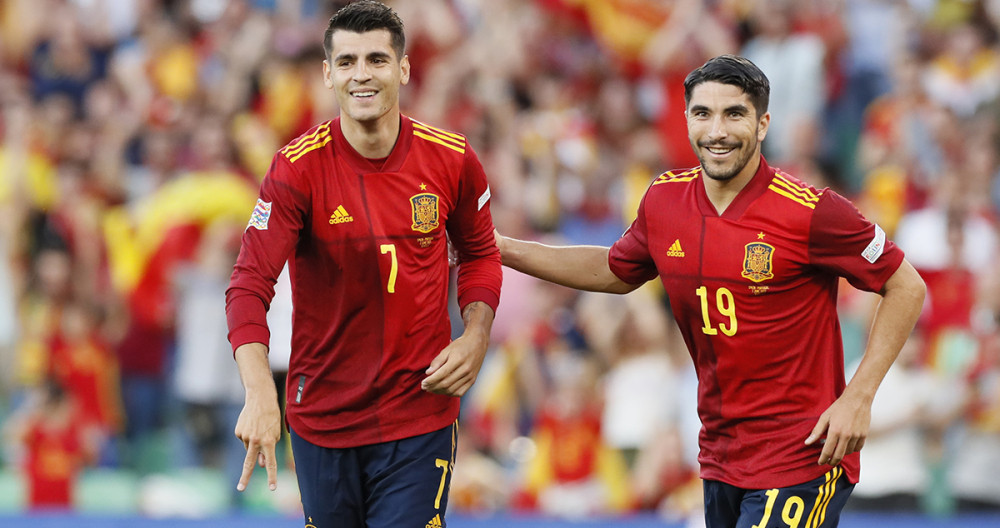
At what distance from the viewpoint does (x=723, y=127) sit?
4.80m

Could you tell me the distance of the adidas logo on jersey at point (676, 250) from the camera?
5.02 meters

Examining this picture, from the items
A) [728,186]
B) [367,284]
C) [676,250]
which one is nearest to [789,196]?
[728,186]

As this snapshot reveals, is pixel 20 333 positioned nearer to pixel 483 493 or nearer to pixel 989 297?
pixel 483 493

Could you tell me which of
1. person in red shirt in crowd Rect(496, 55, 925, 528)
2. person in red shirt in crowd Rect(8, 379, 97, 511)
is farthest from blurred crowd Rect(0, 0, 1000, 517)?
person in red shirt in crowd Rect(496, 55, 925, 528)

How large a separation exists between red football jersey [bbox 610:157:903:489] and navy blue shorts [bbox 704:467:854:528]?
4cm

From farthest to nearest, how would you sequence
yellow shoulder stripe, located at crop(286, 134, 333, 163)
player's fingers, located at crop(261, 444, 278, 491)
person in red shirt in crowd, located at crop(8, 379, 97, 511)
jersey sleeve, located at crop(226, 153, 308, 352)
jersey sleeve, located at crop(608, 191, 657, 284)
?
person in red shirt in crowd, located at crop(8, 379, 97, 511) < jersey sleeve, located at crop(608, 191, 657, 284) < yellow shoulder stripe, located at crop(286, 134, 333, 163) < jersey sleeve, located at crop(226, 153, 308, 352) < player's fingers, located at crop(261, 444, 278, 491)

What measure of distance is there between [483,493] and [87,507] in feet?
9.35

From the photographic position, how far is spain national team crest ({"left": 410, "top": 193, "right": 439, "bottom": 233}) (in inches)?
194

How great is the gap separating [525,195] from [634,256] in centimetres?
488

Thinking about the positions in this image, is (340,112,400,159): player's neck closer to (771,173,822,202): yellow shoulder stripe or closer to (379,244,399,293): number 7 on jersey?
(379,244,399,293): number 7 on jersey

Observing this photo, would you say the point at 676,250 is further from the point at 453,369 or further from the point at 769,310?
the point at 453,369

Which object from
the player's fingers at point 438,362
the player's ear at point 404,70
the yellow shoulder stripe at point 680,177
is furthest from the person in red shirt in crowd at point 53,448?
the yellow shoulder stripe at point 680,177

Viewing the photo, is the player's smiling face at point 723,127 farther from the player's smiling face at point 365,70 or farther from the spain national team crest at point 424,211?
the player's smiling face at point 365,70

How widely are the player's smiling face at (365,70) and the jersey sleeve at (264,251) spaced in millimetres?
344
